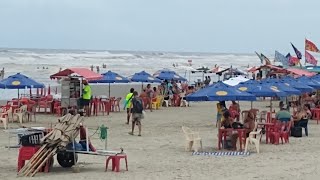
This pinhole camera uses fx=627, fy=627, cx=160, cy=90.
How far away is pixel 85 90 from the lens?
20984mm

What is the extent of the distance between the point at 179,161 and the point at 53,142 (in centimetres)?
283

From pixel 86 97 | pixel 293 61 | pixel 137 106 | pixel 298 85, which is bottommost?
pixel 86 97

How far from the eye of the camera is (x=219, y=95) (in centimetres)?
1428

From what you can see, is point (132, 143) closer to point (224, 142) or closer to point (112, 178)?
point (224, 142)

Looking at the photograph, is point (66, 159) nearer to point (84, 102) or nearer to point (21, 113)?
point (21, 113)

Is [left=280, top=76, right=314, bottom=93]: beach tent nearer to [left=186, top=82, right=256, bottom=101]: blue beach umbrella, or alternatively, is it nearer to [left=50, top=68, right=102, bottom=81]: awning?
[left=186, top=82, right=256, bottom=101]: blue beach umbrella

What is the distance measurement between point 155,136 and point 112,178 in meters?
6.29

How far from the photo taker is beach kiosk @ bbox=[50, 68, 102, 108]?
21984 mm

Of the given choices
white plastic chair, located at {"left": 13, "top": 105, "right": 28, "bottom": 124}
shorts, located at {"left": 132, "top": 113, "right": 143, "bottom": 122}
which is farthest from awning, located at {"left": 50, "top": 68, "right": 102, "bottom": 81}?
shorts, located at {"left": 132, "top": 113, "right": 143, "bottom": 122}

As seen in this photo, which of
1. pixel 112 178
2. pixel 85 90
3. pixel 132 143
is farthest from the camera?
pixel 85 90

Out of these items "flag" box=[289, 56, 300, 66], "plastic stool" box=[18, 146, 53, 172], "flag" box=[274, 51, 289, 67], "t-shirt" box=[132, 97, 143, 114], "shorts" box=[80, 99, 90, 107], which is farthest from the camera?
"flag" box=[289, 56, 300, 66]

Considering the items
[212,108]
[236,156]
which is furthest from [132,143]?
[212,108]

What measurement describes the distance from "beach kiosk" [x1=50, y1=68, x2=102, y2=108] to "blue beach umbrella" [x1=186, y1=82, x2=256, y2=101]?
8.06m

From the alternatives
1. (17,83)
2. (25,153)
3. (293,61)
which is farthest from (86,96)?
(293,61)
